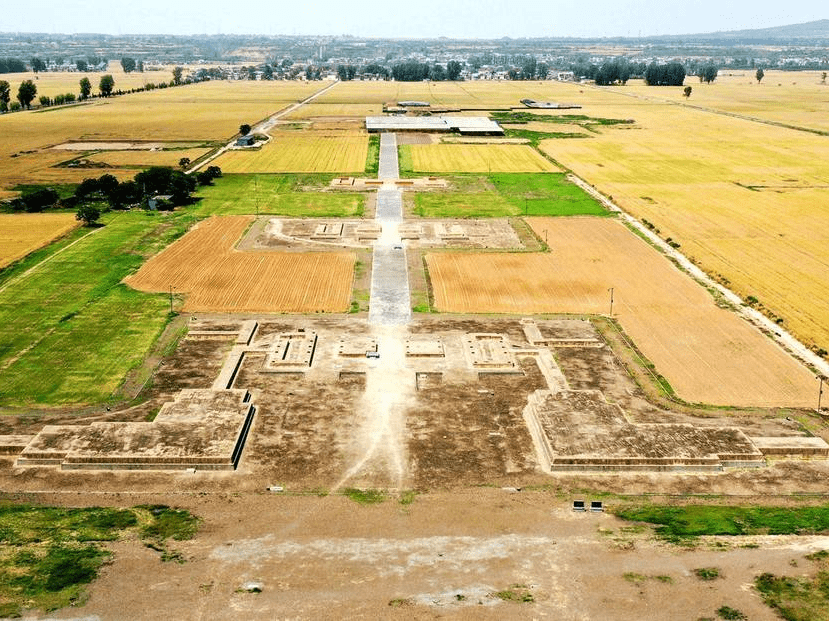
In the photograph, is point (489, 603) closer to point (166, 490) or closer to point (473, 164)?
point (166, 490)

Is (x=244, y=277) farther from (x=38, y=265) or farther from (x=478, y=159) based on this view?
(x=478, y=159)

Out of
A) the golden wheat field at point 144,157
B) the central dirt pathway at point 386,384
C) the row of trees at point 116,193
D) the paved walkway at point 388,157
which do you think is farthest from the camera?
the golden wheat field at point 144,157

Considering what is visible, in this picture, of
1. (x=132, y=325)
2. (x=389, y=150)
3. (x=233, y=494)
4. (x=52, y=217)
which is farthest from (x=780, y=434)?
(x=389, y=150)

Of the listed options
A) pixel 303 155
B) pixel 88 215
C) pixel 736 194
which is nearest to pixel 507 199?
pixel 736 194

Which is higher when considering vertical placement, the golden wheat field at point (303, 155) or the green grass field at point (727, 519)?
the golden wheat field at point (303, 155)

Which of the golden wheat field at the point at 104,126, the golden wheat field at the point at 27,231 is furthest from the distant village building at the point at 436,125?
the golden wheat field at the point at 27,231

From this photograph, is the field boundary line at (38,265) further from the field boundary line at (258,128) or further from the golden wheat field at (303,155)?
the golden wheat field at (303,155)
